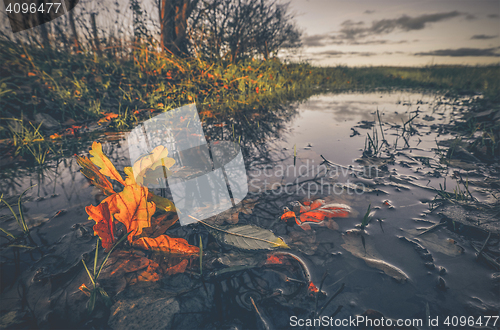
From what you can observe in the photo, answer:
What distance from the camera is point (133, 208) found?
0.86 metres

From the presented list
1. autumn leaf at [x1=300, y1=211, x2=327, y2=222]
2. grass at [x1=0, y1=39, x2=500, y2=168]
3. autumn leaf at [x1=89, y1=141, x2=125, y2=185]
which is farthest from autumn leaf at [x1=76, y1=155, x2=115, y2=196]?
grass at [x1=0, y1=39, x2=500, y2=168]

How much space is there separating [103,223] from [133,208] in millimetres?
114

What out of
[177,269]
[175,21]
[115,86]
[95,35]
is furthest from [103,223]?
[175,21]

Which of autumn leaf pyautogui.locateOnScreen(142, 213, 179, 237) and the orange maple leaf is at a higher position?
autumn leaf pyautogui.locateOnScreen(142, 213, 179, 237)

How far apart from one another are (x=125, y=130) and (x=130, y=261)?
2185 mm

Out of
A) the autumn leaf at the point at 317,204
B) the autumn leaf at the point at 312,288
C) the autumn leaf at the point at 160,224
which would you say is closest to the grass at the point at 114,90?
the autumn leaf at the point at 317,204

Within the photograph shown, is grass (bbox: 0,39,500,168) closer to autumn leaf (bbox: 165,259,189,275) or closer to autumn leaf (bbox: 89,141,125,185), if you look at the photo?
autumn leaf (bbox: 89,141,125,185)

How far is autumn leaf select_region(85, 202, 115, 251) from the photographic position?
0.80 metres

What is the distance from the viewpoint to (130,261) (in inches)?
33.4

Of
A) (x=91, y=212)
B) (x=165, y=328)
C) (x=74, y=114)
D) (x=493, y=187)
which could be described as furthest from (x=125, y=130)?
(x=493, y=187)

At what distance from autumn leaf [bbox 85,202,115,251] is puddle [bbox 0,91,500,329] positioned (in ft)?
0.42

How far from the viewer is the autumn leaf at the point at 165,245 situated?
89cm

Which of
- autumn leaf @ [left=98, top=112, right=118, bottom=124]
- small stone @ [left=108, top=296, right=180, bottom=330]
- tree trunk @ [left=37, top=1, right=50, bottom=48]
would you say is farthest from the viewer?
tree trunk @ [left=37, top=1, right=50, bottom=48]

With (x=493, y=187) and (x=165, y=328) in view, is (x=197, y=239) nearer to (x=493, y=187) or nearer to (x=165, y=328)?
(x=165, y=328)
